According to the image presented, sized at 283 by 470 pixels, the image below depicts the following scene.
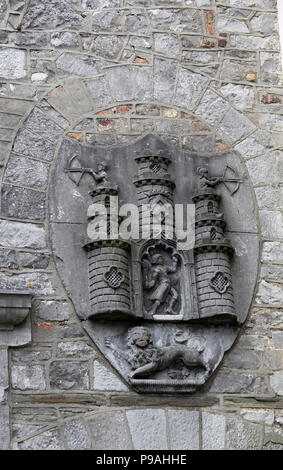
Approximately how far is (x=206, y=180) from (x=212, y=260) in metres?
0.60

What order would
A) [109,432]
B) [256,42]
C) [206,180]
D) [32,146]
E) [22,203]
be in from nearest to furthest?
A: [109,432] → [22,203] → [32,146] → [206,180] → [256,42]

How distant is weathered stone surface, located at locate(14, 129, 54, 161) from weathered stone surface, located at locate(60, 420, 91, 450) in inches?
68.4

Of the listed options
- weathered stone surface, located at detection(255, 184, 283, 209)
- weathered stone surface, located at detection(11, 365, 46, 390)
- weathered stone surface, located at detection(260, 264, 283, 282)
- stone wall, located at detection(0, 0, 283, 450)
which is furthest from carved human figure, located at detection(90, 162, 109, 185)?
weathered stone surface, located at detection(11, 365, 46, 390)

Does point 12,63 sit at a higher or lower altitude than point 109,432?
higher

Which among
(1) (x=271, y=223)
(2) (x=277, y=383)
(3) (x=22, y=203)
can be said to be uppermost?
(3) (x=22, y=203)

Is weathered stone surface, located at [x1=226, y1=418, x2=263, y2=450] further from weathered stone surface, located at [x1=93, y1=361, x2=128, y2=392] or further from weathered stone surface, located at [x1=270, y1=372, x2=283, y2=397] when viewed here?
weathered stone surface, located at [x1=93, y1=361, x2=128, y2=392]

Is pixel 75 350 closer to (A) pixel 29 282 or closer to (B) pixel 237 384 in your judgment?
(A) pixel 29 282

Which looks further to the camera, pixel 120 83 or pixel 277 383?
pixel 120 83

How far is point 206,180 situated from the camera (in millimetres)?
6941

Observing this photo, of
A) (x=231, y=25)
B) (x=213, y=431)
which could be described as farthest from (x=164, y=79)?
(x=213, y=431)

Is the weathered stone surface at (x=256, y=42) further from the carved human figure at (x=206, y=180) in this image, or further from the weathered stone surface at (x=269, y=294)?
the weathered stone surface at (x=269, y=294)

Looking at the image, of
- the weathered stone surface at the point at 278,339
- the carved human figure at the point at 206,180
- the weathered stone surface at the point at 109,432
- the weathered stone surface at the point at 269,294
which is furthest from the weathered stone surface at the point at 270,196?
the weathered stone surface at the point at 109,432

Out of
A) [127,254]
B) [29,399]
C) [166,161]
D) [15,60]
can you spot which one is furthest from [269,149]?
[29,399]

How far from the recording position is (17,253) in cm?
644
